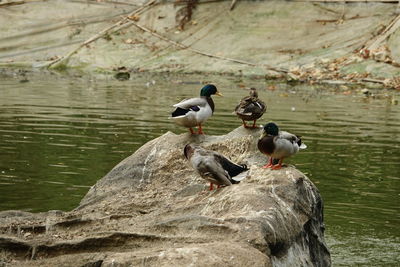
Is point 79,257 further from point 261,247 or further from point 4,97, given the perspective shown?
point 4,97

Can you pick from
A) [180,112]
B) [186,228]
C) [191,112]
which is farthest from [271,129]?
[186,228]

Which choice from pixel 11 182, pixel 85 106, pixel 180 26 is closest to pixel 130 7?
pixel 180 26

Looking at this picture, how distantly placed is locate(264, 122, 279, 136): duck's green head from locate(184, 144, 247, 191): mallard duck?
587 millimetres

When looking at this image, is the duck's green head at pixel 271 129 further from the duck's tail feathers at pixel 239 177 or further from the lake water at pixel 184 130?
the lake water at pixel 184 130

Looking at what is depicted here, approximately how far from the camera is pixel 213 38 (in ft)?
117

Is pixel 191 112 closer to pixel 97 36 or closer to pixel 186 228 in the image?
pixel 186 228

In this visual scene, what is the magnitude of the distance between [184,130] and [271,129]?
10.6m

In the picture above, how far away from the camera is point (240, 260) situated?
772 cm

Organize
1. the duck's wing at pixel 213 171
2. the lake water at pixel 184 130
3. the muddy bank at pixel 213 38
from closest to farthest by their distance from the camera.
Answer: the duck's wing at pixel 213 171 < the lake water at pixel 184 130 < the muddy bank at pixel 213 38

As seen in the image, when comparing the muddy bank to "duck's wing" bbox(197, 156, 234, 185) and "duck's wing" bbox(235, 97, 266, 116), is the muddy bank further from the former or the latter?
"duck's wing" bbox(197, 156, 234, 185)

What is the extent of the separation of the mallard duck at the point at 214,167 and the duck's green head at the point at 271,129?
587 mm

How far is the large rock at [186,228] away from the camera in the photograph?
8.02 metres

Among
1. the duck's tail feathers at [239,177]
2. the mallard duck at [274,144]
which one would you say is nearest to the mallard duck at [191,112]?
the mallard duck at [274,144]

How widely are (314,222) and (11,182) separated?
21.7 ft
